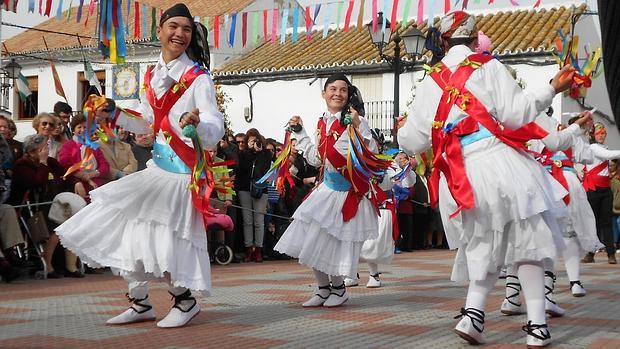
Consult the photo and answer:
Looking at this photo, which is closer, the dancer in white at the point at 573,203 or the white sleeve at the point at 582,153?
the dancer in white at the point at 573,203

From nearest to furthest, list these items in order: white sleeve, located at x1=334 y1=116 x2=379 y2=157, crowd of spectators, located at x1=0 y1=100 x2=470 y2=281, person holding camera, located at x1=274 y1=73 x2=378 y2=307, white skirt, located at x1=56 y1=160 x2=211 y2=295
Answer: white skirt, located at x1=56 y1=160 x2=211 y2=295 < person holding camera, located at x1=274 y1=73 x2=378 y2=307 < white sleeve, located at x1=334 y1=116 x2=379 y2=157 < crowd of spectators, located at x1=0 y1=100 x2=470 y2=281

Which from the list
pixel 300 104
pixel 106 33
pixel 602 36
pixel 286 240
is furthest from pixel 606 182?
pixel 300 104

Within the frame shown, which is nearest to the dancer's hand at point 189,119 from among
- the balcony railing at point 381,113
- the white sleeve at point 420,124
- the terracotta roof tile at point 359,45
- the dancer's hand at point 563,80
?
the white sleeve at point 420,124

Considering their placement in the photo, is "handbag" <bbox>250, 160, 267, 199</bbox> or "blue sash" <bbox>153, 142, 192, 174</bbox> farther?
"handbag" <bbox>250, 160, 267, 199</bbox>

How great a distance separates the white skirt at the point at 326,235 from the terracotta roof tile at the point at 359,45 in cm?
1896

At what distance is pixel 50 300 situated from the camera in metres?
7.42

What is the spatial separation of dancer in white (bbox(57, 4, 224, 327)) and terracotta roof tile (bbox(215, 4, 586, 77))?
20803 millimetres

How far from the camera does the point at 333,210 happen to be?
24.4 ft

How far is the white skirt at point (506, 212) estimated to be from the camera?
4.83 meters

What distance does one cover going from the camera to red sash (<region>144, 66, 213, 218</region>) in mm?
5594

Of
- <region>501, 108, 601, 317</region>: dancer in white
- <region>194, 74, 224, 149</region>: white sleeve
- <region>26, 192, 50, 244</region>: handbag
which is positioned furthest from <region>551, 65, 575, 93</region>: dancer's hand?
<region>26, 192, 50, 244</region>: handbag

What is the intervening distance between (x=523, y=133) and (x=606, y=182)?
8.62 metres

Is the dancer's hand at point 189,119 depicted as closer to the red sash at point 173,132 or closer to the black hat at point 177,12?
the red sash at point 173,132

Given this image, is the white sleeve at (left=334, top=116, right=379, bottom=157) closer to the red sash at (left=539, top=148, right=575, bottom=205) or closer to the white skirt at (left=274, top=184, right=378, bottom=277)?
the white skirt at (left=274, top=184, right=378, bottom=277)
